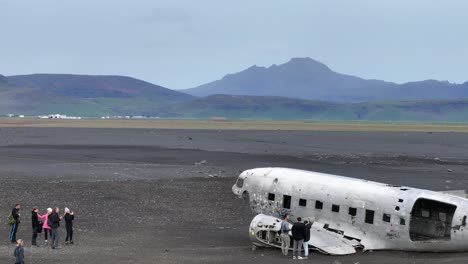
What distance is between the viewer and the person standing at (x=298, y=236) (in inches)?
1212

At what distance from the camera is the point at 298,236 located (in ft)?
101

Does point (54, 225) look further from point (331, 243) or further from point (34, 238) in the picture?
point (331, 243)

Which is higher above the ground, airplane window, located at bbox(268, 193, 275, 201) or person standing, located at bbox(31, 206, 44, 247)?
airplane window, located at bbox(268, 193, 275, 201)

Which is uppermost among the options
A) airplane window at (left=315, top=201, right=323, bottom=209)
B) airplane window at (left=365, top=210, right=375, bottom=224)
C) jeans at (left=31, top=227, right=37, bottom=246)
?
airplane window at (left=315, top=201, right=323, bottom=209)

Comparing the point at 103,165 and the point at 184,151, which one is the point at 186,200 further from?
the point at 184,151

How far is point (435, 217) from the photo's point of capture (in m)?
31.9

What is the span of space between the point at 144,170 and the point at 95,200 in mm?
19929

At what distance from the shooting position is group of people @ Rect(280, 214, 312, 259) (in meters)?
30.8

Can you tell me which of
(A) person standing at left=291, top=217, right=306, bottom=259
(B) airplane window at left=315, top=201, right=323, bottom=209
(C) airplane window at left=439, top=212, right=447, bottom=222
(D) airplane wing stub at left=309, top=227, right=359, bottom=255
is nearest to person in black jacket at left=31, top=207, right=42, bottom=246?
(A) person standing at left=291, top=217, right=306, bottom=259

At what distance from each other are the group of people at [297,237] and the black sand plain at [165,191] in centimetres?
68

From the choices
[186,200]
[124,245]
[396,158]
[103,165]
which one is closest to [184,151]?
[103,165]

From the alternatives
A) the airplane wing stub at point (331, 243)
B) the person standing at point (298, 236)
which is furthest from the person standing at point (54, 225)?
the airplane wing stub at point (331, 243)

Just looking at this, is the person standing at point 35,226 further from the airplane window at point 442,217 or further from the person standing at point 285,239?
the airplane window at point 442,217

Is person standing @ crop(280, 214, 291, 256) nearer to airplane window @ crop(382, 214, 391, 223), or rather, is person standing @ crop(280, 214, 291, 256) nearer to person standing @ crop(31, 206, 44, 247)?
airplane window @ crop(382, 214, 391, 223)
